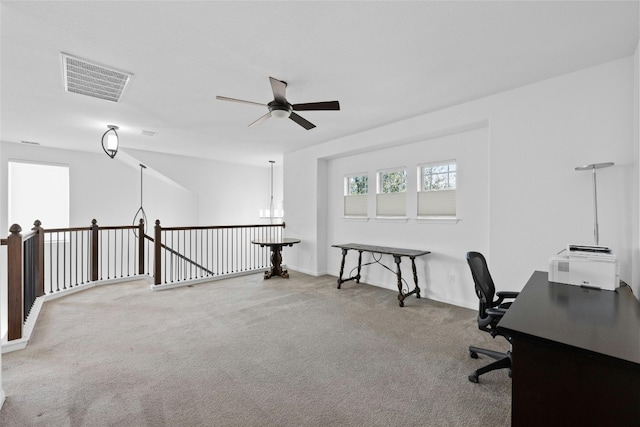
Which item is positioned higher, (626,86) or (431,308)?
(626,86)

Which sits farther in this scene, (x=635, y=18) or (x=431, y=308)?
(x=431, y=308)

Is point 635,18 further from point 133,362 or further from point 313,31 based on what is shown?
point 133,362

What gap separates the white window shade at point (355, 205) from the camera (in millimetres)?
5363

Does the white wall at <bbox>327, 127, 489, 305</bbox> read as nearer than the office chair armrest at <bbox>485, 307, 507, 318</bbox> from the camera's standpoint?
No

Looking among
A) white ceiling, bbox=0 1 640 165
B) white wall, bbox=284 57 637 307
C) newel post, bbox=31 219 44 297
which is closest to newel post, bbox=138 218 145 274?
newel post, bbox=31 219 44 297

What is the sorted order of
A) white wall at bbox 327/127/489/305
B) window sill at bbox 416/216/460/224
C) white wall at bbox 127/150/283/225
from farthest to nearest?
white wall at bbox 127/150/283/225 → window sill at bbox 416/216/460/224 → white wall at bbox 327/127/489/305

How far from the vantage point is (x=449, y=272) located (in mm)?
4121

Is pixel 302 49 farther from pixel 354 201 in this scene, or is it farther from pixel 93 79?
pixel 354 201

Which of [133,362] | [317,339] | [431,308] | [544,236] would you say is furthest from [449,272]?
[133,362]

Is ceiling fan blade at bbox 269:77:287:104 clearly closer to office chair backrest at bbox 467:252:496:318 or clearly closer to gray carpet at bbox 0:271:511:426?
office chair backrest at bbox 467:252:496:318

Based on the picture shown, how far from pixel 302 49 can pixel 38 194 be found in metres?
6.67

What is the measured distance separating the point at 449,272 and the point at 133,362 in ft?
12.7

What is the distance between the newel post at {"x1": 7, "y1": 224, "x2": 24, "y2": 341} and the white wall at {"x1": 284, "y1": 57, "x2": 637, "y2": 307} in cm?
455

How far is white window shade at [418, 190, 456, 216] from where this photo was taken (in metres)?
4.12
